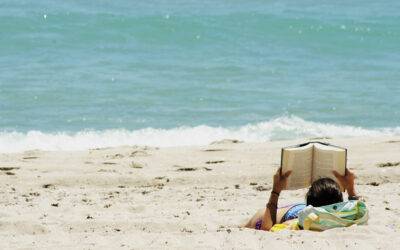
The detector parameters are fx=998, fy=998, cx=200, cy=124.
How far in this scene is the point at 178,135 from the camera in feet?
48.6

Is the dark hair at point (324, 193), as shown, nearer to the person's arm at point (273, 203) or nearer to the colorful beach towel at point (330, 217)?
the colorful beach towel at point (330, 217)

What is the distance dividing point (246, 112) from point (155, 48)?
239 inches

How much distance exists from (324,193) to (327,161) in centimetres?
51

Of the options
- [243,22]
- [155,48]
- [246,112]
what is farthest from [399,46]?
[246,112]

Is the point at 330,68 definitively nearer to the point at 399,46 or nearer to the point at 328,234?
the point at 399,46

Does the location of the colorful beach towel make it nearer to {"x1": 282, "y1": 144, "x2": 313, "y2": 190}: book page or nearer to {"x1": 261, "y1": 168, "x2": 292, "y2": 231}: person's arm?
{"x1": 261, "y1": 168, "x2": 292, "y2": 231}: person's arm

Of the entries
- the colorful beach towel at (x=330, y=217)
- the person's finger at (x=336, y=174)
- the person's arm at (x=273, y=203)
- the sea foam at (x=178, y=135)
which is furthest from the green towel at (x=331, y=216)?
the sea foam at (x=178, y=135)

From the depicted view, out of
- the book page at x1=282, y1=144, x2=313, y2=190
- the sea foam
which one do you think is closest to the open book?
the book page at x1=282, y1=144, x2=313, y2=190

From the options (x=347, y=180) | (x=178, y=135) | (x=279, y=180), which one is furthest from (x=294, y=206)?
(x=178, y=135)

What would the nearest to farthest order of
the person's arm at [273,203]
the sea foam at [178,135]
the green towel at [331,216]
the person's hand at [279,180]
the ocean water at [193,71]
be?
the green towel at [331,216]
the person's arm at [273,203]
the person's hand at [279,180]
the sea foam at [178,135]
the ocean water at [193,71]

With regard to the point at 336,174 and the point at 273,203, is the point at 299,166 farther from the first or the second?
the point at 273,203

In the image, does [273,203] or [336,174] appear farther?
[336,174]

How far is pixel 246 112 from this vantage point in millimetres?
16344

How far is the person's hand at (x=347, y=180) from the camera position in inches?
295
